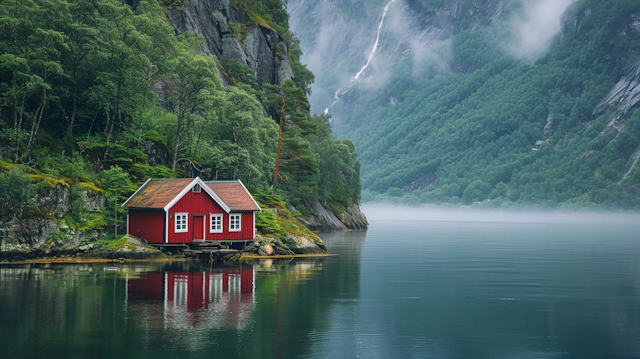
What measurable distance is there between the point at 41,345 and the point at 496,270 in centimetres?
3547

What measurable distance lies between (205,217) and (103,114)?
18.5m

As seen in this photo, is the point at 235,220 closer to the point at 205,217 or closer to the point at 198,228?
the point at 205,217

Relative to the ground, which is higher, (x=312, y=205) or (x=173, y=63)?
(x=173, y=63)

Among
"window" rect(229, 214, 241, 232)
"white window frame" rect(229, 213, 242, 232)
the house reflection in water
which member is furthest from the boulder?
the house reflection in water

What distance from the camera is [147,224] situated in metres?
52.4

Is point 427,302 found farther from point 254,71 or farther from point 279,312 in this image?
point 254,71

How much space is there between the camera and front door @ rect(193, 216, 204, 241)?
176 ft

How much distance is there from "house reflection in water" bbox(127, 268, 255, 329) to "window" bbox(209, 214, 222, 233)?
11719 millimetres

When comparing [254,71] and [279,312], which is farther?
[254,71]

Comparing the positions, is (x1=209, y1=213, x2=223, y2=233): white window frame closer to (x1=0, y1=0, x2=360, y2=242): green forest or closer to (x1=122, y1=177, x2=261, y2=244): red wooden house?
(x1=122, y1=177, x2=261, y2=244): red wooden house

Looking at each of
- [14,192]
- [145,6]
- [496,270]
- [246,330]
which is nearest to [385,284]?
[496,270]

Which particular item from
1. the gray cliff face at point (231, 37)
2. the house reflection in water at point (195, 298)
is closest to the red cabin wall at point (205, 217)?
the house reflection in water at point (195, 298)

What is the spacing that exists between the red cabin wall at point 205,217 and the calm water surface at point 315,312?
5.36m

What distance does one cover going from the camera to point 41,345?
21906mm
